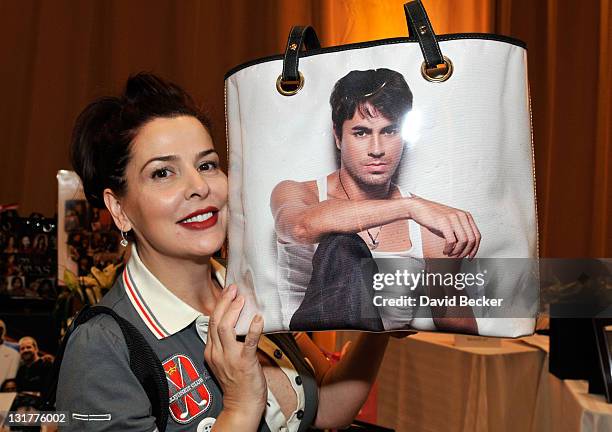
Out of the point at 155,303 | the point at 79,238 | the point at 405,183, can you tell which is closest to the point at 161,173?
the point at 155,303

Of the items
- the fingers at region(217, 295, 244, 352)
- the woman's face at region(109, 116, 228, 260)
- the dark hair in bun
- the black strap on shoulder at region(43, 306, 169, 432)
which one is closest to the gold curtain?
the dark hair in bun

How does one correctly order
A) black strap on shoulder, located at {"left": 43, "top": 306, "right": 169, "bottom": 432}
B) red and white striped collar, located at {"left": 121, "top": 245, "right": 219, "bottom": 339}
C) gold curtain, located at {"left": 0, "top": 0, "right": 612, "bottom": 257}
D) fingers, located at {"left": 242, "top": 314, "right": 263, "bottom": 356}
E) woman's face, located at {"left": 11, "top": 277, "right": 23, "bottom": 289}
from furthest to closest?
1. gold curtain, located at {"left": 0, "top": 0, "right": 612, "bottom": 257}
2. woman's face, located at {"left": 11, "top": 277, "right": 23, "bottom": 289}
3. red and white striped collar, located at {"left": 121, "top": 245, "right": 219, "bottom": 339}
4. black strap on shoulder, located at {"left": 43, "top": 306, "right": 169, "bottom": 432}
5. fingers, located at {"left": 242, "top": 314, "right": 263, "bottom": 356}

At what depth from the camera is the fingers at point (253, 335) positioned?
101 cm

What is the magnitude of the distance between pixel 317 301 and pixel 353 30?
343cm

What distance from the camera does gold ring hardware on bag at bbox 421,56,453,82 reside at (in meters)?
0.89

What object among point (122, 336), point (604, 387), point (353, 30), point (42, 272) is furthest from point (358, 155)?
point (353, 30)

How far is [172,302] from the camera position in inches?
49.6

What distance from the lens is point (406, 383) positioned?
2.57 m

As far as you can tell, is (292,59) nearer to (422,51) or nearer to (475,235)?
(422,51)

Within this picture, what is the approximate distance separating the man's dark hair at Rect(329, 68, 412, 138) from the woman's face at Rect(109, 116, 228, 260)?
32cm

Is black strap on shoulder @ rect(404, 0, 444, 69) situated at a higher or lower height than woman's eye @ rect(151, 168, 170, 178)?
higher

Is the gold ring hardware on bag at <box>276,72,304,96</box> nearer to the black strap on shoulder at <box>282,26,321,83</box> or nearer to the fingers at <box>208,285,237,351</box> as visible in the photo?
the black strap on shoulder at <box>282,26,321,83</box>

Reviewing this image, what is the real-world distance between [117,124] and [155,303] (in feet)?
1.07

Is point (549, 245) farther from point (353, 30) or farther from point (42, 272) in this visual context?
point (42, 272)
